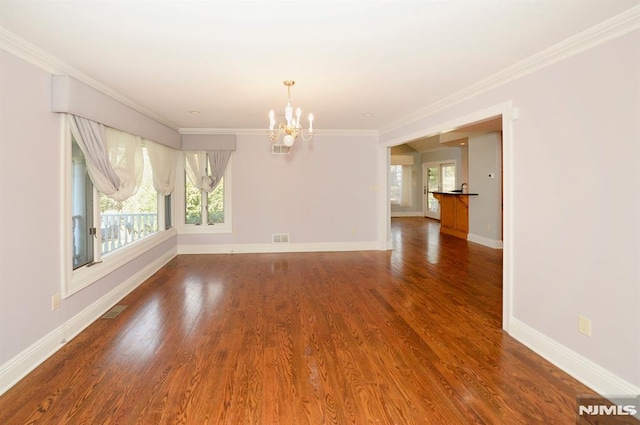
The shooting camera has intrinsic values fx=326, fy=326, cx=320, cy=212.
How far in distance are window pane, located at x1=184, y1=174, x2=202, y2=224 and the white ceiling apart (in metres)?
2.75

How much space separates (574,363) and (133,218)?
5.71 meters

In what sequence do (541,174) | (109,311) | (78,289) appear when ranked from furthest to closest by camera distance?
(109,311)
(78,289)
(541,174)

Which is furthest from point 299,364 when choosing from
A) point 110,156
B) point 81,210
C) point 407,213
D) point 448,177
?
point 407,213

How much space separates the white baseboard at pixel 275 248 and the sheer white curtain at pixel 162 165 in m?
1.34

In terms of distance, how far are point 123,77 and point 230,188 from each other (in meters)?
3.32

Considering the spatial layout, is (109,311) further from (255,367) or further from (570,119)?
(570,119)

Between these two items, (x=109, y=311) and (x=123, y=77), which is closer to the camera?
(x=123, y=77)

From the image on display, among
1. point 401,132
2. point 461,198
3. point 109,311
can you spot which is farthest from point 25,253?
point 461,198

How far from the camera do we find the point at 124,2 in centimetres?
186

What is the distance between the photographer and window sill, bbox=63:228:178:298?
3.06m

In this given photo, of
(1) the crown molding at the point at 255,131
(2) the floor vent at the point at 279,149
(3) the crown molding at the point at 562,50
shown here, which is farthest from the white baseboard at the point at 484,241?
(2) the floor vent at the point at 279,149

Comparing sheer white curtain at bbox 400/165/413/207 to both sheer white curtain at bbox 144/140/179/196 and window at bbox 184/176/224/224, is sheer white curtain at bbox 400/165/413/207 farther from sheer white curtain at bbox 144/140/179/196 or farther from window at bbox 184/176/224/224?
sheer white curtain at bbox 144/140/179/196

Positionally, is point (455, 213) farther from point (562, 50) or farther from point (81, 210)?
point (81, 210)

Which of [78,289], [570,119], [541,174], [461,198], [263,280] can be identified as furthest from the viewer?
[461,198]
